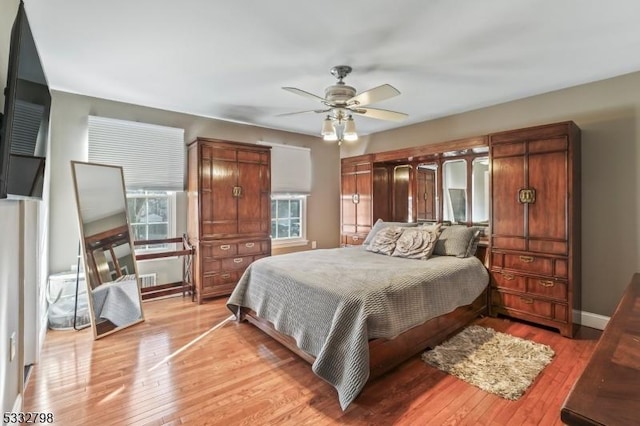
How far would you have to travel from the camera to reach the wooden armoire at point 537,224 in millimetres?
2951

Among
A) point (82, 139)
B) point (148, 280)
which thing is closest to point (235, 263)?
point (148, 280)

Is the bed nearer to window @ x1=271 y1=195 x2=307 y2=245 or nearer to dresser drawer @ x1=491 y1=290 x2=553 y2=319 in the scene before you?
dresser drawer @ x1=491 y1=290 x2=553 y2=319

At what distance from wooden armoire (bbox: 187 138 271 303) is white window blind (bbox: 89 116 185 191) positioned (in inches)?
7.8

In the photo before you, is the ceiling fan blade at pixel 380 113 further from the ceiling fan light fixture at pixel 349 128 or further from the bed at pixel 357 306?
the bed at pixel 357 306

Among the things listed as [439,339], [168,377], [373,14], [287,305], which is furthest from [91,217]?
[439,339]

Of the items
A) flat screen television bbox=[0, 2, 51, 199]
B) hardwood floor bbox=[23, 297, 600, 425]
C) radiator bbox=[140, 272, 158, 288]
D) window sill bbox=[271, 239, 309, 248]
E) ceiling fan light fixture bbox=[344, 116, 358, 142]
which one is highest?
ceiling fan light fixture bbox=[344, 116, 358, 142]

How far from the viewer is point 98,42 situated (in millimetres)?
2387

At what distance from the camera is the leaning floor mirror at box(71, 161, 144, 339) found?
9.94 ft

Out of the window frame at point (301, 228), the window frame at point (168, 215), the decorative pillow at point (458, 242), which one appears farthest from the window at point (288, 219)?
the decorative pillow at point (458, 242)

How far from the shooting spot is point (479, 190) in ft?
13.1

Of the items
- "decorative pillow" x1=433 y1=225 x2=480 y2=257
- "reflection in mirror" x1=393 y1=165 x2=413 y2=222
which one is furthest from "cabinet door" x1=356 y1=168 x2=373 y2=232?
"decorative pillow" x1=433 y1=225 x2=480 y2=257

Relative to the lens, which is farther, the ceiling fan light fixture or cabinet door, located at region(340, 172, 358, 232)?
cabinet door, located at region(340, 172, 358, 232)

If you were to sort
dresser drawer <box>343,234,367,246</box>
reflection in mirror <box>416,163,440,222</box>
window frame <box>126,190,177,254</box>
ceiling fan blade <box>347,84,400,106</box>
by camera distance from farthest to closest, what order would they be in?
dresser drawer <box>343,234,367,246</box> → reflection in mirror <box>416,163,440,222</box> → window frame <box>126,190,177,254</box> → ceiling fan blade <box>347,84,400,106</box>

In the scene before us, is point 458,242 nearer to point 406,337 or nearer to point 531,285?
point 531,285
